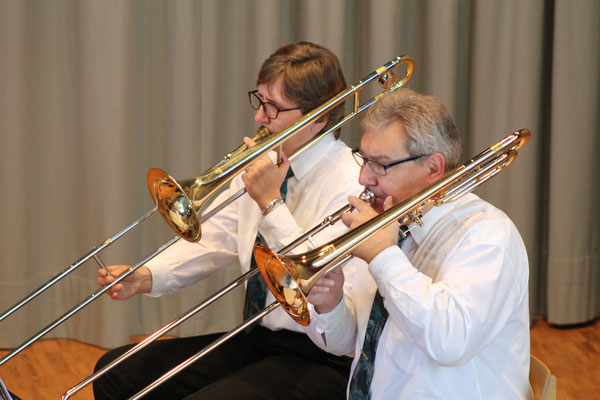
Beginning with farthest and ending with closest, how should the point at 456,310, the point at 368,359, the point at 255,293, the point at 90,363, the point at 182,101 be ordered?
the point at 182,101, the point at 90,363, the point at 255,293, the point at 368,359, the point at 456,310

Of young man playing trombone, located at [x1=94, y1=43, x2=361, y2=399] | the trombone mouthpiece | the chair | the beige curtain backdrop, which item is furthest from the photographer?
the beige curtain backdrop

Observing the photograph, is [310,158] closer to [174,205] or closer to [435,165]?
[174,205]

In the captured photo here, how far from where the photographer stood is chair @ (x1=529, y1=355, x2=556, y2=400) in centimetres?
145

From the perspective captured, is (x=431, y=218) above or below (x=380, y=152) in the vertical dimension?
below

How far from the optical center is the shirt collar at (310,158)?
2041 mm

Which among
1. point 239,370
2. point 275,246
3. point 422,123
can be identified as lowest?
point 239,370

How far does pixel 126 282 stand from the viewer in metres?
1.97

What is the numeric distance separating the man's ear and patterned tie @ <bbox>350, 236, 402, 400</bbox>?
11.0 inches

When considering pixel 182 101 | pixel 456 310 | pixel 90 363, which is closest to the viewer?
pixel 456 310

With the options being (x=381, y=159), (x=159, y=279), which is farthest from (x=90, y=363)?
(x=381, y=159)

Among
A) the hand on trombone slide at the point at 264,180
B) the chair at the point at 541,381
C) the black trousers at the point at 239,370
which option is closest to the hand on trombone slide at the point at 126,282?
the black trousers at the point at 239,370

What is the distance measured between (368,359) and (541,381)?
0.34m

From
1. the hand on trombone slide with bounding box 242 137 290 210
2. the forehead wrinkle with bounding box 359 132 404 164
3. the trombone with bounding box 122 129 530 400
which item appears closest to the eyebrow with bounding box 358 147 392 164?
the forehead wrinkle with bounding box 359 132 404 164

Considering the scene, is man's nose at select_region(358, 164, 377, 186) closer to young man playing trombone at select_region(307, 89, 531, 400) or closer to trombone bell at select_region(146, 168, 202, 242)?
young man playing trombone at select_region(307, 89, 531, 400)
